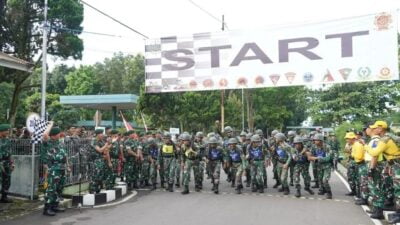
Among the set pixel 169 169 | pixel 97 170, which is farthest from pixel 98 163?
pixel 169 169

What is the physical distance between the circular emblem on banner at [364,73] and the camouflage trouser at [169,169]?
5.98 metres

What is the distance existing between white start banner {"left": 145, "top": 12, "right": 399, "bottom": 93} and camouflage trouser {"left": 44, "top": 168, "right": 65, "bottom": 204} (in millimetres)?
5885

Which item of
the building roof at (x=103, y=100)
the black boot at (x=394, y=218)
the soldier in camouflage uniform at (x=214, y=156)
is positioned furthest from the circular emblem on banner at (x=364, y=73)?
the building roof at (x=103, y=100)

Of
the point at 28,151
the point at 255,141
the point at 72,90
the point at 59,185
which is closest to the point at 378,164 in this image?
the point at 255,141

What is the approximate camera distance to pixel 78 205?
10.1 m

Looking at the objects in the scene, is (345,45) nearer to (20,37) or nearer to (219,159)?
(219,159)

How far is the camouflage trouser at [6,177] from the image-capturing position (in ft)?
34.0

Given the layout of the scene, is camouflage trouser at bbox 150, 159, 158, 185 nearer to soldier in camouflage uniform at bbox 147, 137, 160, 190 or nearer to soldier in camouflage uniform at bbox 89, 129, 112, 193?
soldier in camouflage uniform at bbox 147, 137, 160, 190

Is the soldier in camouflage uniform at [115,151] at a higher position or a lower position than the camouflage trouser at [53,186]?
higher

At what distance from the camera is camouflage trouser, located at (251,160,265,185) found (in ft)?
40.8

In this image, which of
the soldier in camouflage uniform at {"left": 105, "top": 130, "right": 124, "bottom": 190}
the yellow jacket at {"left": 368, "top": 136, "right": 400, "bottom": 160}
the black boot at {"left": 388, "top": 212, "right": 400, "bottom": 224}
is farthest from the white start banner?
the black boot at {"left": 388, "top": 212, "right": 400, "bottom": 224}

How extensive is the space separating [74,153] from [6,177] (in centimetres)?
257

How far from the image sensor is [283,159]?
12.5 metres

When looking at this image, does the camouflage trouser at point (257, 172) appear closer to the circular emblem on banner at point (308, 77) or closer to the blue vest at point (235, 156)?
the blue vest at point (235, 156)
